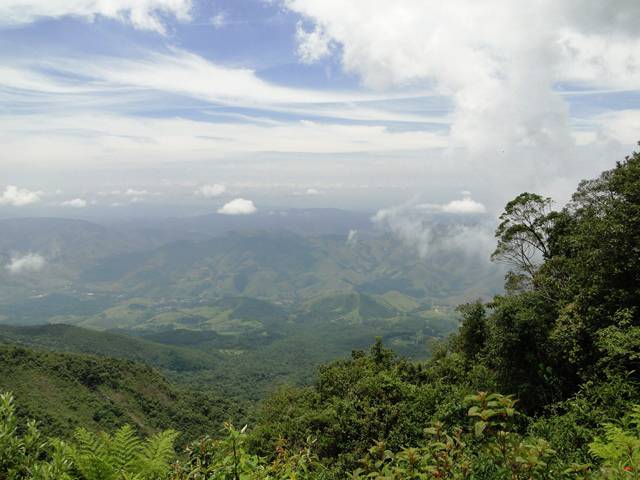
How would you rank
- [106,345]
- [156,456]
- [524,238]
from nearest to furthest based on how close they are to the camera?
[156,456] < [524,238] < [106,345]

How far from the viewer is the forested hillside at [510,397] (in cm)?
407

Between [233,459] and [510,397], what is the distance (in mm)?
2969

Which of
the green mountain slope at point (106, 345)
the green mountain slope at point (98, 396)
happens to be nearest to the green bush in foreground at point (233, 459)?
the green mountain slope at point (98, 396)

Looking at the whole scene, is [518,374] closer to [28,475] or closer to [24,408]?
[28,475]

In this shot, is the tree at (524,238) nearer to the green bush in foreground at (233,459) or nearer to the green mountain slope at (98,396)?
the green bush in foreground at (233,459)

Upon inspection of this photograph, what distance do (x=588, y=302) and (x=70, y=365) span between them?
9170 centimetres

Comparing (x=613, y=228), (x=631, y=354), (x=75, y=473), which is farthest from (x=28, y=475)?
(x=613, y=228)

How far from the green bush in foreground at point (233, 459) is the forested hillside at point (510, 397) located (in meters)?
0.02

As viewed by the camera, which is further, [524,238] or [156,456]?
[524,238]

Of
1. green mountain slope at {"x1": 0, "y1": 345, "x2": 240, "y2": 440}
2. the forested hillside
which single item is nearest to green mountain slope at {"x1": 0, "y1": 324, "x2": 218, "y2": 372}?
green mountain slope at {"x1": 0, "y1": 345, "x2": 240, "y2": 440}

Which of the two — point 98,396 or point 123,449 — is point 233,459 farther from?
point 98,396

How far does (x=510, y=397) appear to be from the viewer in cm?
432

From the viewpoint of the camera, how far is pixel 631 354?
528 inches

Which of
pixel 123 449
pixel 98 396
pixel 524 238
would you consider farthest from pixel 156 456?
pixel 98 396
